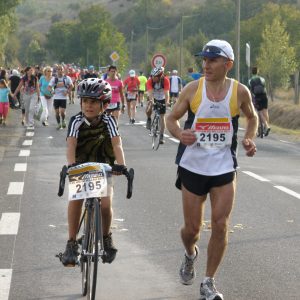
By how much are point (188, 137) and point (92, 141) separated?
681 mm

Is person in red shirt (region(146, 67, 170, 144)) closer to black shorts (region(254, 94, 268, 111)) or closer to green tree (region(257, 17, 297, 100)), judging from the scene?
black shorts (region(254, 94, 268, 111))

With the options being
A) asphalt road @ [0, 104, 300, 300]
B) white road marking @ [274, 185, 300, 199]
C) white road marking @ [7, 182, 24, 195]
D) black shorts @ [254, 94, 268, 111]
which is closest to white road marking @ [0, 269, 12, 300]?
asphalt road @ [0, 104, 300, 300]

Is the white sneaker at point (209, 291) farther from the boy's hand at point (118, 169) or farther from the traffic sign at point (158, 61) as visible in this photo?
the traffic sign at point (158, 61)

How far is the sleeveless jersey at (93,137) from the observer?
6.81 m

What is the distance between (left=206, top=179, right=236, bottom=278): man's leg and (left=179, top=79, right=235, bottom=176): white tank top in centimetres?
13

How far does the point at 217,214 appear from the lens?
6.71 m

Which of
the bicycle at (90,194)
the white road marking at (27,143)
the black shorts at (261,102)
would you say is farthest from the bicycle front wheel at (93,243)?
the black shorts at (261,102)

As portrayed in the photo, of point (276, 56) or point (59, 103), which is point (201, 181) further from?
point (276, 56)

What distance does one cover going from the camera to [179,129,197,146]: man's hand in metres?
6.64

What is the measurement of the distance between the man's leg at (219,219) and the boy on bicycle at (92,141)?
65 cm

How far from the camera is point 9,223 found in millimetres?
→ 10031

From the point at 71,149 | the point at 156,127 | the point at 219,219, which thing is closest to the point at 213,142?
the point at 219,219

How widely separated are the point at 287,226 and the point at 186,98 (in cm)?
370

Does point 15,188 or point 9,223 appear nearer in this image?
point 9,223
